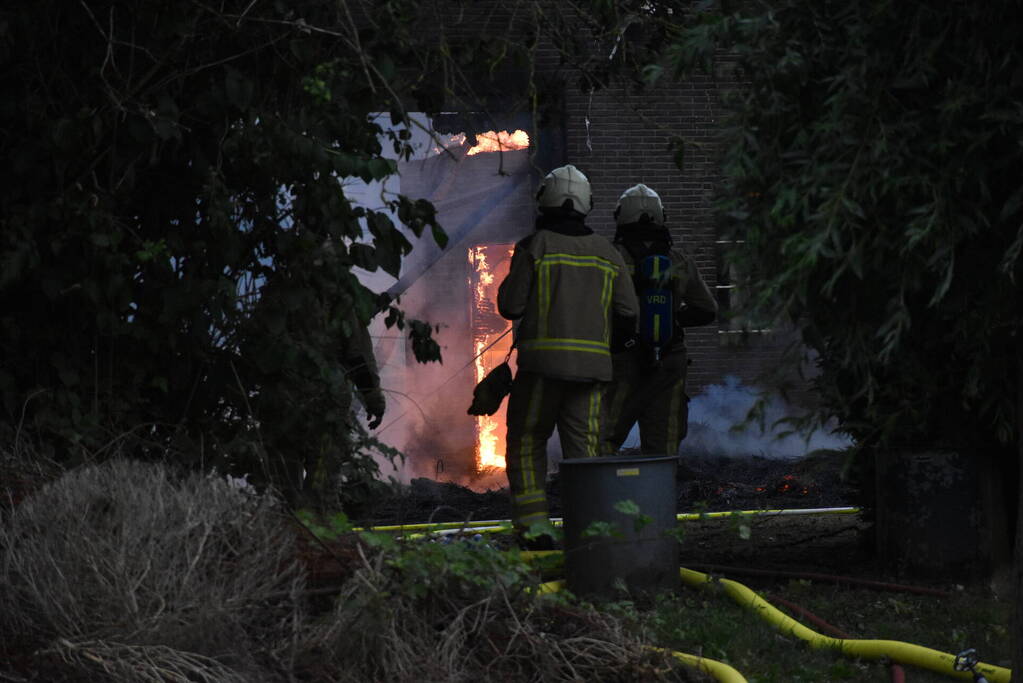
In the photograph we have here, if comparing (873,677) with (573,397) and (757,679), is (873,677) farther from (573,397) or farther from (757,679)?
(573,397)

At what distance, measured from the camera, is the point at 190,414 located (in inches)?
262

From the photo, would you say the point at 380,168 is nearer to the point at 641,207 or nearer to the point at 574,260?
the point at 574,260

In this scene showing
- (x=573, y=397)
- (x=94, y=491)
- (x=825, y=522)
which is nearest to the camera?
(x=94, y=491)

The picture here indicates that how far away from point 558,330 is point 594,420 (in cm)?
59

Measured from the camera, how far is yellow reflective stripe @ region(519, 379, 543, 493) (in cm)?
754

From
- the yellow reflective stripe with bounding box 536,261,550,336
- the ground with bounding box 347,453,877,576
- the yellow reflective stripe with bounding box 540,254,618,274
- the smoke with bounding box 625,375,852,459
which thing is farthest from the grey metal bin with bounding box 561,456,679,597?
the smoke with bounding box 625,375,852,459

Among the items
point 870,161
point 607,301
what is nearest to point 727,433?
point 607,301

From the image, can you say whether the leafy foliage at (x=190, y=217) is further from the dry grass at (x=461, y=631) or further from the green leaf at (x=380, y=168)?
the dry grass at (x=461, y=631)

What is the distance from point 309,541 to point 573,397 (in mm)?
3434

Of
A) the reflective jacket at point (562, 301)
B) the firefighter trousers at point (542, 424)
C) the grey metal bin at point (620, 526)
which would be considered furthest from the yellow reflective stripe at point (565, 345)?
the grey metal bin at point (620, 526)

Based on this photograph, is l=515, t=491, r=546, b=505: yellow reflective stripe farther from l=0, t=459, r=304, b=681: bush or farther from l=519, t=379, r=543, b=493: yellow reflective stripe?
l=0, t=459, r=304, b=681: bush

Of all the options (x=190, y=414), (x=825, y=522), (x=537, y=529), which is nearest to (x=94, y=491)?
(x=537, y=529)

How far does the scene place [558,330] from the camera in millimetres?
7586

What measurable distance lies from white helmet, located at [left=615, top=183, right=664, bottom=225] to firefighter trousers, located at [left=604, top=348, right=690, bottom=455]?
0.84m
